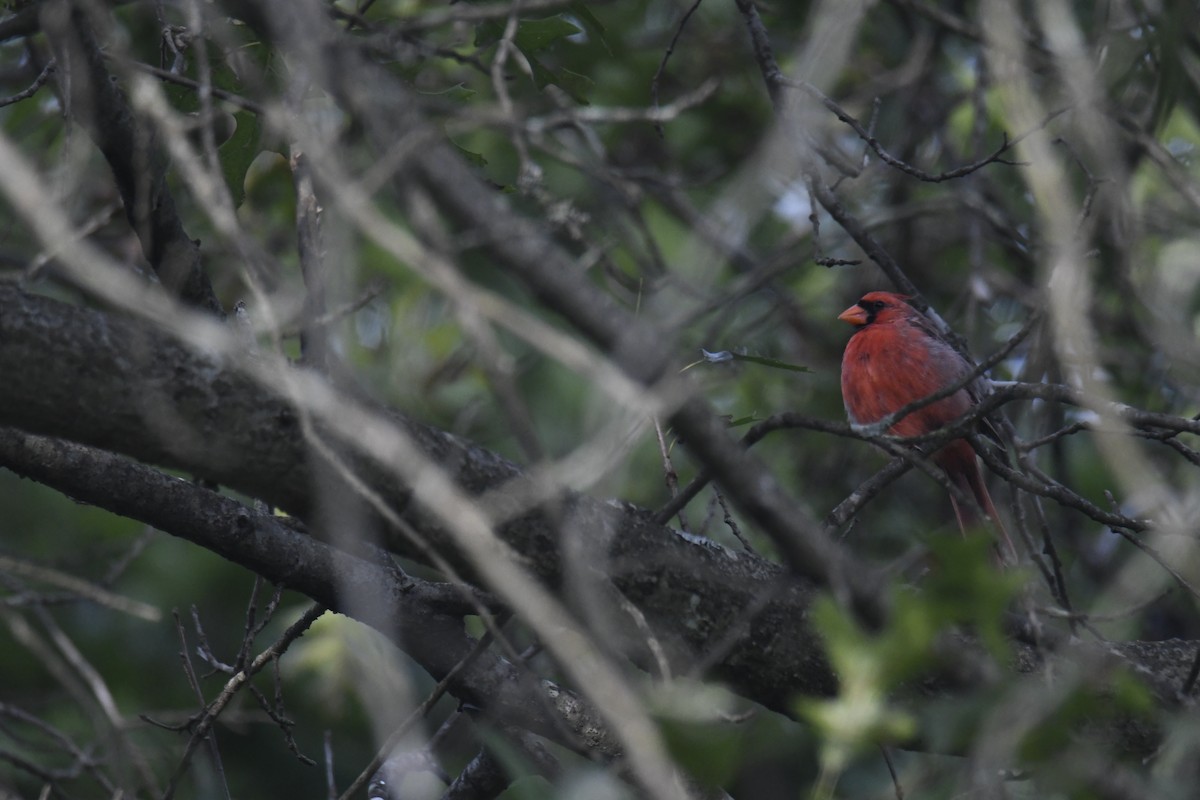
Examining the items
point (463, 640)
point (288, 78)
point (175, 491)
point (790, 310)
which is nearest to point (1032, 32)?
point (790, 310)

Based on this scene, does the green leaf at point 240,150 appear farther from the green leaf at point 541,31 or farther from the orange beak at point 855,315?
the orange beak at point 855,315

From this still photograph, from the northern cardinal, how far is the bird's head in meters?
0.12

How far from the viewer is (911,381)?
536 cm

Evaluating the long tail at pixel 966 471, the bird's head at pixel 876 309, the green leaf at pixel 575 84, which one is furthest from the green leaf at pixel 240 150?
the bird's head at pixel 876 309

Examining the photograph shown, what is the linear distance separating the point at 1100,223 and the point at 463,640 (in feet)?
10.9

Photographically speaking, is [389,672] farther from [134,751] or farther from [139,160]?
[139,160]

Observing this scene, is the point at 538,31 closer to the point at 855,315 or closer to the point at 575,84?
the point at 575,84

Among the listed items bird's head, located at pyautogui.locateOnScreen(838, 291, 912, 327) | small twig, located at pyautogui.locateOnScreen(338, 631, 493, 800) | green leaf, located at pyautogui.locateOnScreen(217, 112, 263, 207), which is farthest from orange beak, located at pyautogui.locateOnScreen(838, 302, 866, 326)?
small twig, located at pyautogui.locateOnScreen(338, 631, 493, 800)

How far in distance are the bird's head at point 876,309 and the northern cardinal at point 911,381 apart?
0.12 meters

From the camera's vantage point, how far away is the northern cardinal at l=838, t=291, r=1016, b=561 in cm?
532

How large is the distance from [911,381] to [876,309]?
63 centimetres

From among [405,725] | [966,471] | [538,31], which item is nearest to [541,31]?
[538,31]

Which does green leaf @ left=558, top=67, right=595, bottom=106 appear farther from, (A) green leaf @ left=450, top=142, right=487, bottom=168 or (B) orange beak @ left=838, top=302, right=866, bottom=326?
(B) orange beak @ left=838, top=302, right=866, bottom=326

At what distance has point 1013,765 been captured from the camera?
1824 millimetres
